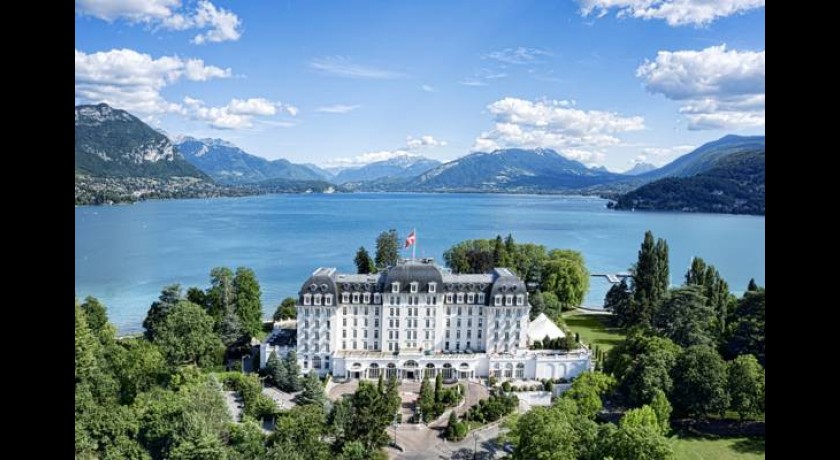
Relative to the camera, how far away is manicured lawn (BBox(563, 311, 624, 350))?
35.7 metres

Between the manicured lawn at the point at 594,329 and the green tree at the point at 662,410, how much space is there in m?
11.8

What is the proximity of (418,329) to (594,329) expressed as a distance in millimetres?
14193

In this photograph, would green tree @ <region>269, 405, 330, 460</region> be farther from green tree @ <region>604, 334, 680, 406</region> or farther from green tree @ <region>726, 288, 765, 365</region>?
green tree @ <region>726, 288, 765, 365</region>

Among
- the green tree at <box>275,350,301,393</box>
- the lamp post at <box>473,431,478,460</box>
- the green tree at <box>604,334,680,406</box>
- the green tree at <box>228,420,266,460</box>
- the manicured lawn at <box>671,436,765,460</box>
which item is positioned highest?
the green tree at <box>604,334,680,406</box>

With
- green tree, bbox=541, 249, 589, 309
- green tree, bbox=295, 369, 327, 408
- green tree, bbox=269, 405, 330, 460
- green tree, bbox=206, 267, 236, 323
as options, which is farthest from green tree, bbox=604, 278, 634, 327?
green tree, bbox=206, 267, 236, 323

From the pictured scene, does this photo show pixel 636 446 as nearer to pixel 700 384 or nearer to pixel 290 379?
pixel 700 384

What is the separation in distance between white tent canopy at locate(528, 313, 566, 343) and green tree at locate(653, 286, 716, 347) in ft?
18.1

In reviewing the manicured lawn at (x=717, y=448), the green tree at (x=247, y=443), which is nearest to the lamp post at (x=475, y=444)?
the manicured lawn at (x=717, y=448)

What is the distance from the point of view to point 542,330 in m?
32.5

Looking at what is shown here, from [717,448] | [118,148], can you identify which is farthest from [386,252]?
[118,148]
